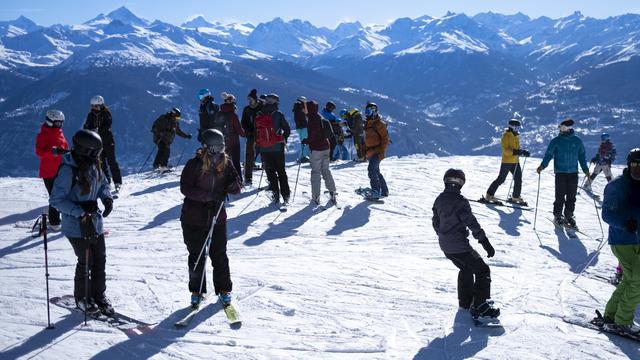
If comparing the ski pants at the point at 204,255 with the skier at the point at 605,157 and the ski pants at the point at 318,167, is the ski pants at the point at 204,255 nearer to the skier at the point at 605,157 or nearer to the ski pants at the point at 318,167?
the ski pants at the point at 318,167

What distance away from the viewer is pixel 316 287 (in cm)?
736

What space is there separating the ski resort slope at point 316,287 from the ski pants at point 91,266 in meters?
0.36

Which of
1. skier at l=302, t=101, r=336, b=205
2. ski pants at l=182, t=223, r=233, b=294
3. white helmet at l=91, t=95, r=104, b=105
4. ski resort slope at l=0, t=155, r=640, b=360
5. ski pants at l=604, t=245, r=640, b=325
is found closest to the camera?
ski resort slope at l=0, t=155, r=640, b=360

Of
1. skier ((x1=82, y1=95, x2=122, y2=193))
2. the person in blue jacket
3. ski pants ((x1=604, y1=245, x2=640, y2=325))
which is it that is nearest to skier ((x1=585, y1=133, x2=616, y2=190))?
the person in blue jacket

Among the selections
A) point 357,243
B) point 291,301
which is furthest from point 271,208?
point 291,301

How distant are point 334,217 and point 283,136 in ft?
7.22

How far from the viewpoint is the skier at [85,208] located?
5.37 meters

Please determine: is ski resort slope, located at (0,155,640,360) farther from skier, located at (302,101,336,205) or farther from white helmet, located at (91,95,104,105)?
white helmet, located at (91,95,104,105)

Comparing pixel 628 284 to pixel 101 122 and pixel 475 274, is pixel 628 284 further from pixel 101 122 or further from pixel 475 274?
pixel 101 122

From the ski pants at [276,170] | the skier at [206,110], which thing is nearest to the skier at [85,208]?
the ski pants at [276,170]

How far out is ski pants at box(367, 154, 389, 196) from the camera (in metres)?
12.8

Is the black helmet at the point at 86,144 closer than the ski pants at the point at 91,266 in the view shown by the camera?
Yes

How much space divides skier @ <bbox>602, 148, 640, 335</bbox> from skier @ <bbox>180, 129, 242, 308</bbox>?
4.23 meters

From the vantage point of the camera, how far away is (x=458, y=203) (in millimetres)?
6047
